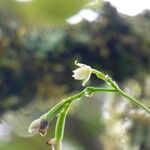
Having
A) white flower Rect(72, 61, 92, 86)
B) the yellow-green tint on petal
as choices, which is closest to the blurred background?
the yellow-green tint on petal

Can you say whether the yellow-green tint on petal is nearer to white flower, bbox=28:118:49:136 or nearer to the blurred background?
the blurred background

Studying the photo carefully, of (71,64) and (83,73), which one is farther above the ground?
(71,64)

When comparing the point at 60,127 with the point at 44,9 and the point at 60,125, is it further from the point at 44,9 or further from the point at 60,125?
the point at 44,9

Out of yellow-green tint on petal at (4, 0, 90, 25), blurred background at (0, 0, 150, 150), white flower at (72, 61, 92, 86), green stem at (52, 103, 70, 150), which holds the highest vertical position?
yellow-green tint on petal at (4, 0, 90, 25)

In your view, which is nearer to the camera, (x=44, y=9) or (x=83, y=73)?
(x=83, y=73)

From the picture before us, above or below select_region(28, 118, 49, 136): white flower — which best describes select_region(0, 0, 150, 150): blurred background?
above

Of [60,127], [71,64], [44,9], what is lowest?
[60,127]


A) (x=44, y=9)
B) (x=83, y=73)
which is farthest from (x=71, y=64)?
(x=83, y=73)

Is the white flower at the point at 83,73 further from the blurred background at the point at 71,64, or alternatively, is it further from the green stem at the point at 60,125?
Result: the blurred background at the point at 71,64

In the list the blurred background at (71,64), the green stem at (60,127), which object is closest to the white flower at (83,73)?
the green stem at (60,127)
